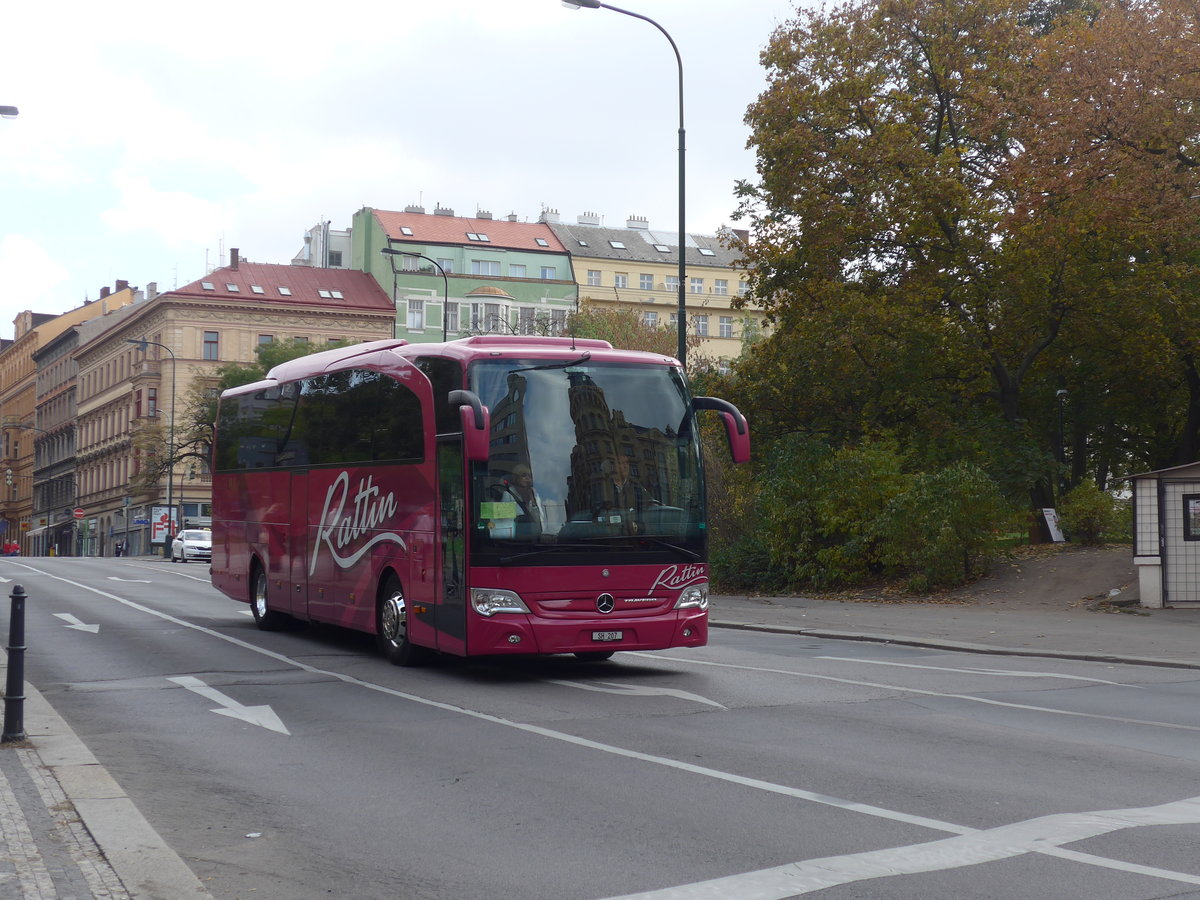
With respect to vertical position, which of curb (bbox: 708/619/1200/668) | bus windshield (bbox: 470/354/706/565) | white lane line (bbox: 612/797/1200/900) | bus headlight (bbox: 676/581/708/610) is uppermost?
bus windshield (bbox: 470/354/706/565)

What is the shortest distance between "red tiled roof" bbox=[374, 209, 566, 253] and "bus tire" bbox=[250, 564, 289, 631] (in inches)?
2934

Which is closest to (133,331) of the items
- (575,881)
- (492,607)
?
(492,607)

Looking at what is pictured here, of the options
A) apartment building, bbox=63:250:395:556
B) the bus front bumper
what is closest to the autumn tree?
the bus front bumper

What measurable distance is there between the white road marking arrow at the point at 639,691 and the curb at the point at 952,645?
596 cm

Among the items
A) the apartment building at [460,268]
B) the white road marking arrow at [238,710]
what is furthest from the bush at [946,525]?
the apartment building at [460,268]

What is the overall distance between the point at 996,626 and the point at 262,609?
34.4 feet

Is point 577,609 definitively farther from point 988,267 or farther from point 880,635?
point 988,267

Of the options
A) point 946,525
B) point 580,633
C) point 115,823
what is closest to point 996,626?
point 946,525

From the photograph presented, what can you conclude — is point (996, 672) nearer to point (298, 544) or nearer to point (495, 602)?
point (495, 602)

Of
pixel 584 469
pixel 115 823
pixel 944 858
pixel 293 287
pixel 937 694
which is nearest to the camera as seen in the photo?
pixel 944 858

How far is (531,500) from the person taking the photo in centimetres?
1341

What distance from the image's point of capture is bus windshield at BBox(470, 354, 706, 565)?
13.4m

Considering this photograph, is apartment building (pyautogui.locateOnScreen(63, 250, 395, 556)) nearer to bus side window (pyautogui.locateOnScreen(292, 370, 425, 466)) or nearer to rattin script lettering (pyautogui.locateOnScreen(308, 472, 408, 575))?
bus side window (pyautogui.locateOnScreen(292, 370, 425, 466))

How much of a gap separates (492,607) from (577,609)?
2.68 feet
